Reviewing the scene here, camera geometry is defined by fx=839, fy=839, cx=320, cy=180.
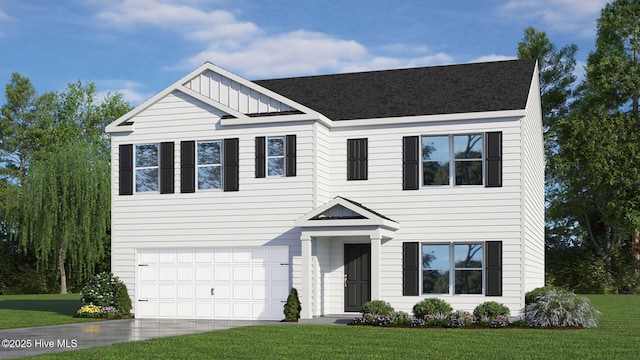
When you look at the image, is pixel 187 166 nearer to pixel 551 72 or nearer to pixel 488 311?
pixel 488 311

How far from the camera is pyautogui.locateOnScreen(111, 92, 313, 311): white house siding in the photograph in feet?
83.6

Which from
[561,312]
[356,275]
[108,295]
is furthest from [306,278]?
[561,312]

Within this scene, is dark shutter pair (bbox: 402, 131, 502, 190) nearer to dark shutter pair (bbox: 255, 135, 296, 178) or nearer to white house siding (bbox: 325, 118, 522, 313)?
white house siding (bbox: 325, 118, 522, 313)

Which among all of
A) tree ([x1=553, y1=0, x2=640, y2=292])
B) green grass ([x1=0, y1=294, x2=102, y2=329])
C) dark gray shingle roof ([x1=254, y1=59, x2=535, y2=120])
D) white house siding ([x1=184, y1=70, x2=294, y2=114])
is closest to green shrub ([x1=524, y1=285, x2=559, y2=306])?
dark gray shingle roof ([x1=254, y1=59, x2=535, y2=120])

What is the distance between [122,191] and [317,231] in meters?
7.20

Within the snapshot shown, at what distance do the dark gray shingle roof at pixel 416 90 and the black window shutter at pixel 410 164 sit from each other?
2.93 feet

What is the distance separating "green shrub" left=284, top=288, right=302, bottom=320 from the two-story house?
326 mm

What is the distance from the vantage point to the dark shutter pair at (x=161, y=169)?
88.3 feet

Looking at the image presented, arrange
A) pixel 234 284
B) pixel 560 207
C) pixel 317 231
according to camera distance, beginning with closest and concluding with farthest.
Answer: pixel 317 231 < pixel 234 284 < pixel 560 207

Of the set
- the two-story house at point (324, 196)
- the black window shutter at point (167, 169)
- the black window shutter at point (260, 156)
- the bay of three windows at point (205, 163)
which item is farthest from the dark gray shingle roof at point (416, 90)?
the black window shutter at point (167, 169)

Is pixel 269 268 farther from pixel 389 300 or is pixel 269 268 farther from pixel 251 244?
pixel 389 300

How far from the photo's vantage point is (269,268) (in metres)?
25.7

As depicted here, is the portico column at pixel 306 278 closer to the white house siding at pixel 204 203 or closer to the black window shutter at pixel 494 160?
the white house siding at pixel 204 203

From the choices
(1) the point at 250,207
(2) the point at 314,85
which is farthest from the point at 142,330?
(2) the point at 314,85
